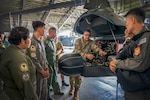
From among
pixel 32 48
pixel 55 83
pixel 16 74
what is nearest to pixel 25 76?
pixel 16 74

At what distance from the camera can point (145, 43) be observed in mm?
1297

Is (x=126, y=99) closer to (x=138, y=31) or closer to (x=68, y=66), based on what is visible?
(x=138, y=31)

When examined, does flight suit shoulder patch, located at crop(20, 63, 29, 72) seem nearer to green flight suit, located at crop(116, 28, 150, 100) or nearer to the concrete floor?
green flight suit, located at crop(116, 28, 150, 100)

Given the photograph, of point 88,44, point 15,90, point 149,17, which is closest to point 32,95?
point 15,90

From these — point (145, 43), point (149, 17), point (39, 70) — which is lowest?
point (39, 70)

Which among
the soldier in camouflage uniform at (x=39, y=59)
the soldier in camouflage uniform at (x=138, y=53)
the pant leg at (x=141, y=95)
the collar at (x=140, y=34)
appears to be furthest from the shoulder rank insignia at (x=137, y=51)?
the soldier in camouflage uniform at (x=39, y=59)

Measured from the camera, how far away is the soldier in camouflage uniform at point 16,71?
1.44 meters

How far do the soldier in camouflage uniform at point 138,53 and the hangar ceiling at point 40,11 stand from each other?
8.82ft

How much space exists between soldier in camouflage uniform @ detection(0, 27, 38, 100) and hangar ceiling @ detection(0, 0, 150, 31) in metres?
2.70

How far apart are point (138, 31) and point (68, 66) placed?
100 centimetres

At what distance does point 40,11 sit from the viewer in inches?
205

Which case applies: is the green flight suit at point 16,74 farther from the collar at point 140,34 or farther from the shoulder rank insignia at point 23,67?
the collar at point 140,34

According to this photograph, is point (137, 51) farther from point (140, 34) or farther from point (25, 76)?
point (25, 76)

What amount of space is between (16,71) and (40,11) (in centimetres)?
410
